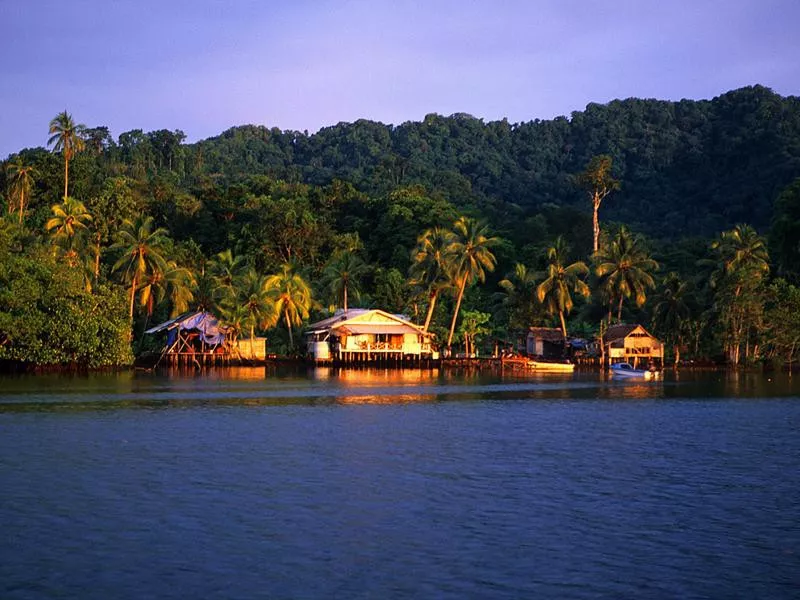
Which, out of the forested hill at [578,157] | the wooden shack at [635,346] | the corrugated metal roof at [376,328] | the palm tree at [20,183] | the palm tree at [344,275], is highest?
the forested hill at [578,157]

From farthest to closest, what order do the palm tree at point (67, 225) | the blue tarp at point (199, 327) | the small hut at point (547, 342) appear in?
1. the small hut at point (547, 342)
2. the blue tarp at point (199, 327)
3. the palm tree at point (67, 225)

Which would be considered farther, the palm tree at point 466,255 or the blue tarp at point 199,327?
the palm tree at point 466,255

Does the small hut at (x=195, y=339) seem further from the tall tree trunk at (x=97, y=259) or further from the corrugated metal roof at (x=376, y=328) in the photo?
the corrugated metal roof at (x=376, y=328)

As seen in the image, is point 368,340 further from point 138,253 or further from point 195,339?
point 138,253

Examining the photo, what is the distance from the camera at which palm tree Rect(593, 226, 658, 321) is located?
80.1 m

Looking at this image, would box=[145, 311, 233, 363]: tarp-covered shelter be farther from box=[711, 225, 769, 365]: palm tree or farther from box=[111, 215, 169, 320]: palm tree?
box=[711, 225, 769, 365]: palm tree

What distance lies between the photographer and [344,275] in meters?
83.1

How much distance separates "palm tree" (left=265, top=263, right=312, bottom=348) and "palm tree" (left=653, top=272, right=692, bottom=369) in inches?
1161

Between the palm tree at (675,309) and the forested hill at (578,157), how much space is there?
33811 mm

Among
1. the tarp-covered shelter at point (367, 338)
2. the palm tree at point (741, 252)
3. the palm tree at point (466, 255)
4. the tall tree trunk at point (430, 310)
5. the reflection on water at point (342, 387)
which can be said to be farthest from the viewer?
the tall tree trunk at point (430, 310)

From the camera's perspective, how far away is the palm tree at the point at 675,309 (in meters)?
78.2

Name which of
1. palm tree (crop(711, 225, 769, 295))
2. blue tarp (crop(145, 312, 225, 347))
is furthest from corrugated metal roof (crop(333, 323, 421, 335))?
palm tree (crop(711, 225, 769, 295))

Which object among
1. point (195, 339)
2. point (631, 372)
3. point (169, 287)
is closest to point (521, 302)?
point (631, 372)

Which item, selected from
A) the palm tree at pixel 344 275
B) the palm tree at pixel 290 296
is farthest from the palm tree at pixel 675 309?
the palm tree at pixel 290 296
